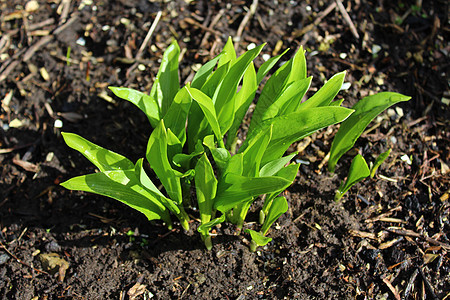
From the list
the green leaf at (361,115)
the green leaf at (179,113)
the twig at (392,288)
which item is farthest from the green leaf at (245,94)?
the twig at (392,288)

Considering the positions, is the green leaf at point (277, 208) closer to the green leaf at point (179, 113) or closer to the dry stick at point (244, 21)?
the green leaf at point (179, 113)

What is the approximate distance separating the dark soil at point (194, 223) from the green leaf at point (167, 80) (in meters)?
0.46

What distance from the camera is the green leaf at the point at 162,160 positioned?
161 cm

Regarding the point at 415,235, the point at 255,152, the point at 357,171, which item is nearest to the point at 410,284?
the point at 415,235

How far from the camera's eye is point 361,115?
1.93 meters

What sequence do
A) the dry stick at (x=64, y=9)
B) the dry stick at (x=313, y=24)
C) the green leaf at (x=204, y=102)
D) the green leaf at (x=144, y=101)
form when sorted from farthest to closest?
the dry stick at (x=64, y=9)
the dry stick at (x=313, y=24)
the green leaf at (x=144, y=101)
the green leaf at (x=204, y=102)

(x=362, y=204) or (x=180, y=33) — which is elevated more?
(x=180, y=33)

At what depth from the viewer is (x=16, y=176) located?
2354mm

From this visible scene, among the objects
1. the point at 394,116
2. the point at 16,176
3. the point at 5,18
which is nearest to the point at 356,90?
the point at 394,116

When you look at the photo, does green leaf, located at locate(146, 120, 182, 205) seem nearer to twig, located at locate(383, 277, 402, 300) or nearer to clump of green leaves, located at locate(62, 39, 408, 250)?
clump of green leaves, located at locate(62, 39, 408, 250)

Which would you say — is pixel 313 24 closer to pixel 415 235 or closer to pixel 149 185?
pixel 415 235

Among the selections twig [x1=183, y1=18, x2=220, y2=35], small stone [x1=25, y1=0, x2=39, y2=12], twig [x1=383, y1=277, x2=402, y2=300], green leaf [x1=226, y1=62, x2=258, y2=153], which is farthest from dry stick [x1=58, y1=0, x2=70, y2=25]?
twig [x1=383, y1=277, x2=402, y2=300]

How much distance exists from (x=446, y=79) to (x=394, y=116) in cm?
47

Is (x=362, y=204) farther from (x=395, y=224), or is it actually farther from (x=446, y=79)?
(x=446, y=79)
